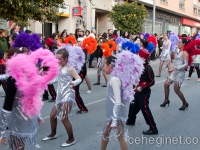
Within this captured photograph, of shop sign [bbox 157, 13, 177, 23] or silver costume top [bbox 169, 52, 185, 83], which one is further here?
shop sign [bbox 157, 13, 177, 23]

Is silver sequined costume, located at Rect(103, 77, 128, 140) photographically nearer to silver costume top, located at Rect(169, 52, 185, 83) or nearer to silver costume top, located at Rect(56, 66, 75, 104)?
silver costume top, located at Rect(56, 66, 75, 104)

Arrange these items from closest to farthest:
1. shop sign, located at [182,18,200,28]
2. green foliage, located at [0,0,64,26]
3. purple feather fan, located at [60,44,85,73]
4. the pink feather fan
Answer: the pink feather fan, purple feather fan, located at [60,44,85,73], green foliage, located at [0,0,64,26], shop sign, located at [182,18,200,28]

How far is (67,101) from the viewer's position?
474 cm

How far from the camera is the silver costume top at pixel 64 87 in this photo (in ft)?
15.6

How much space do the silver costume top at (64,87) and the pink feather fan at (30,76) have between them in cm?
137

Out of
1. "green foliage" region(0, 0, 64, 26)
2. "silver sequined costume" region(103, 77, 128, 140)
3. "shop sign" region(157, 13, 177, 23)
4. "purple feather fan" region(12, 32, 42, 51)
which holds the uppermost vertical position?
"shop sign" region(157, 13, 177, 23)

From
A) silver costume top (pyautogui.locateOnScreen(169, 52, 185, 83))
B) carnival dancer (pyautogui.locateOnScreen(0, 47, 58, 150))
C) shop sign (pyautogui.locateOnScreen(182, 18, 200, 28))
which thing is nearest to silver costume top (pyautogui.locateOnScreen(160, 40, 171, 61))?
silver costume top (pyautogui.locateOnScreen(169, 52, 185, 83))

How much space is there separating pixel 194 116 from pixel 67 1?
14090 millimetres

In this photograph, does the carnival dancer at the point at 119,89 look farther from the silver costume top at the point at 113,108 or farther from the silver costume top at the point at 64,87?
the silver costume top at the point at 64,87

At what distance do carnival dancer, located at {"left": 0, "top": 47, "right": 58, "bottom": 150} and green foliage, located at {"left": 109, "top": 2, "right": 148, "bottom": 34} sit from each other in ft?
53.2

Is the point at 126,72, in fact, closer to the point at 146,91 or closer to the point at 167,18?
the point at 146,91

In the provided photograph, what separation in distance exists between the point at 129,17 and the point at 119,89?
1581 centimetres

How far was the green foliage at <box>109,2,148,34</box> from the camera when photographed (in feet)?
62.8

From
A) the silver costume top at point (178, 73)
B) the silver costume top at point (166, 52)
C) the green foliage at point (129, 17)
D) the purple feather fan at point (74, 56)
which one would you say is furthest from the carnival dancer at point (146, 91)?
the green foliage at point (129, 17)
